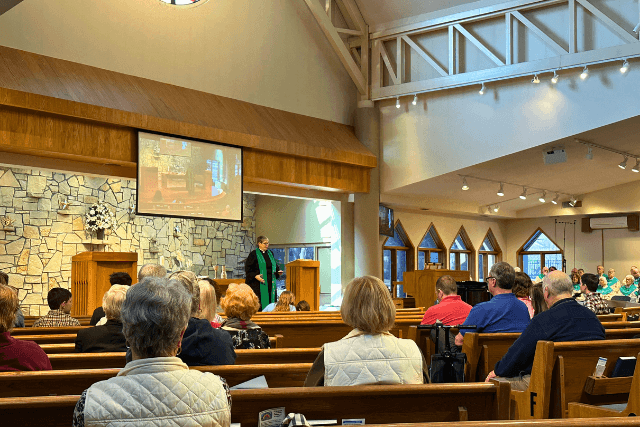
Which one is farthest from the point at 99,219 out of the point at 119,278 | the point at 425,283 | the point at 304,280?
the point at 119,278

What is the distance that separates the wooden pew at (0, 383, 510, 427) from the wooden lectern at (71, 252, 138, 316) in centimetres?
605

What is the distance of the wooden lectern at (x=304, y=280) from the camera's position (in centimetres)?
1045

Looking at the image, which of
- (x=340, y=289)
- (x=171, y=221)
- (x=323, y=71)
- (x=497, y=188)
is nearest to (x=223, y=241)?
(x=171, y=221)

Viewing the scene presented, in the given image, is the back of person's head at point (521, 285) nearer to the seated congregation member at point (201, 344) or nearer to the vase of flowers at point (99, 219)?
the seated congregation member at point (201, 344)

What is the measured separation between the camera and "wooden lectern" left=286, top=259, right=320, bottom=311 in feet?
34.3

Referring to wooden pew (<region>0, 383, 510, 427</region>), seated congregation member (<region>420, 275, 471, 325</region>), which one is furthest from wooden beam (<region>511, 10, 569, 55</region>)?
wooden pew (<region>0, 383, 510, 427</region>)

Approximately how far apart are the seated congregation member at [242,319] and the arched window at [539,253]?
13.5 metres

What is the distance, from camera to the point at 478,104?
1016 centimetres

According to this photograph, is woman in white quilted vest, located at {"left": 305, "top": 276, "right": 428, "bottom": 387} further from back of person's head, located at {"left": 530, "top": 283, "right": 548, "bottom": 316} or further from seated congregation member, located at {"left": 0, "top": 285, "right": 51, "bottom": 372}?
back of person's head, located at {"left": 530, "top": 283, "right": 548, "bottom": 316}

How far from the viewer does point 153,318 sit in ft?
5.88

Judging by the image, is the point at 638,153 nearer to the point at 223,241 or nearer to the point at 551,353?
the point at 223,241

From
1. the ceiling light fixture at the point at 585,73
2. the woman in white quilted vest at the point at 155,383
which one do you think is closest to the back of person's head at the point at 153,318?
the woman in white quilted vest at the point at 155,383

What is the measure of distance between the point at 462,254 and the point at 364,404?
44.6 feet

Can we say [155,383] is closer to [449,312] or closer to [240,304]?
[240,304]
